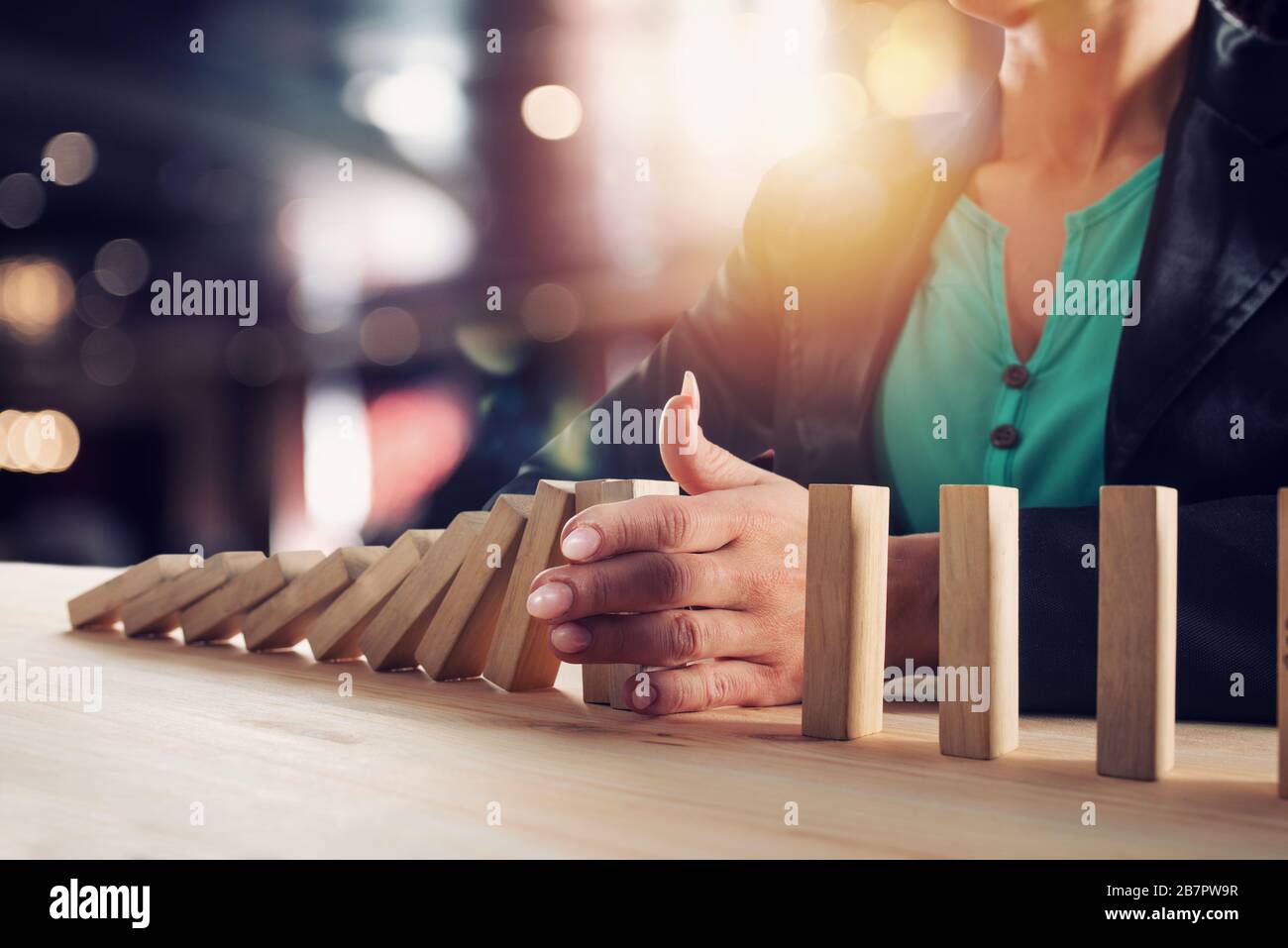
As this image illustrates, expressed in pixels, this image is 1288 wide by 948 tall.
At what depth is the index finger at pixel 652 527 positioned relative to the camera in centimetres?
65

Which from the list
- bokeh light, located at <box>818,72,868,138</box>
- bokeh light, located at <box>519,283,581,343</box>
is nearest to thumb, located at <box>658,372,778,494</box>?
bokeh light, located at <box>818,72,868,138</box>

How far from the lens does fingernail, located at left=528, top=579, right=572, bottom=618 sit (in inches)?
25.3

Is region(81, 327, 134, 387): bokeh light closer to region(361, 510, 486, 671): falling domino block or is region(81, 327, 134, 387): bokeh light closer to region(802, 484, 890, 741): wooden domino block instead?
region(361, 510, 486, 671): falling domino block

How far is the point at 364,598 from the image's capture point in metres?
0.89

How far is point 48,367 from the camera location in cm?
573

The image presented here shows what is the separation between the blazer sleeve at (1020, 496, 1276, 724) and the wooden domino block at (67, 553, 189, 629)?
84 cm

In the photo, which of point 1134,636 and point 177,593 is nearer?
point 1134,636

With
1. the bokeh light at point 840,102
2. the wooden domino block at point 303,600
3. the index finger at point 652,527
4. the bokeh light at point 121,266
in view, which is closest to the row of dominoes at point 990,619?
the index finger at point 652,527

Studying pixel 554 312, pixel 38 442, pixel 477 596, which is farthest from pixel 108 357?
pixel 477 596

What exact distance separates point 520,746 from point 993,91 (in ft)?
4.05

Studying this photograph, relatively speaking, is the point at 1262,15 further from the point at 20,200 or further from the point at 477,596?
the point at 20,200

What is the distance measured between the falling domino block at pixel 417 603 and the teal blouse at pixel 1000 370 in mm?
668

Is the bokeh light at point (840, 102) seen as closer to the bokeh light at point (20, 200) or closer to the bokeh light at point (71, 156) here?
the bokeh light at point (71, 156)

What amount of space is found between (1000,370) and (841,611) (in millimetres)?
773
